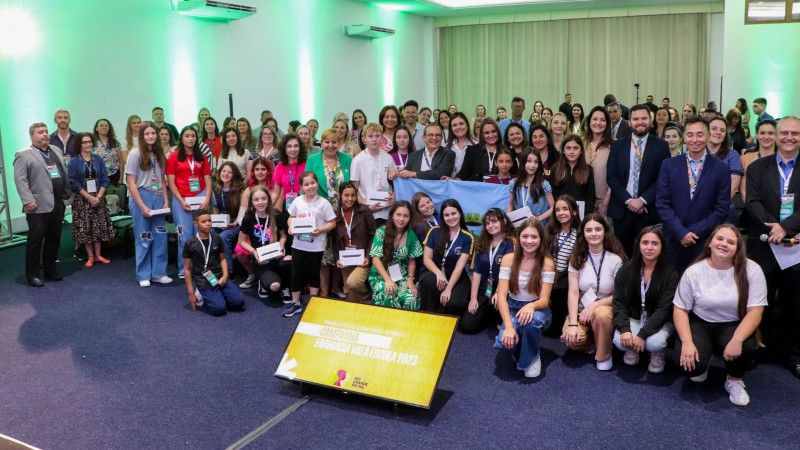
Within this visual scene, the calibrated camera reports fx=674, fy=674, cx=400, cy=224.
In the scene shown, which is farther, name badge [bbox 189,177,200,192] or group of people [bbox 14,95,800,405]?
name badge [bbox 189,177,200,192]

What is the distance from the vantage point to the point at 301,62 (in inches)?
505

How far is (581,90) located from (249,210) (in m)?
12.8

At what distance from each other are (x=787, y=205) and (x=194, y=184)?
482 centimetres

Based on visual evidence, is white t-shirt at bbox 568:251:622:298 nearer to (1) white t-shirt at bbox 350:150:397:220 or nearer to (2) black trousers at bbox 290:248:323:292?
(1) white t-shirt at bbox 350:150:397:220

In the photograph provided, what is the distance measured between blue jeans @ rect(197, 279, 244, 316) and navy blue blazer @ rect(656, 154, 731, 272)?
3.29 m

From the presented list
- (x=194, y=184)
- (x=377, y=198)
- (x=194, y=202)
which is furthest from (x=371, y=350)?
(x=194, y=184)

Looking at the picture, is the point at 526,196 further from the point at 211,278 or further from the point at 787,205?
the point at 211,278

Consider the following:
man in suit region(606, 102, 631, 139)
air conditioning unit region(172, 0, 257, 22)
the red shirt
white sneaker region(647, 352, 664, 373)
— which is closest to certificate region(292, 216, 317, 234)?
the red shirt

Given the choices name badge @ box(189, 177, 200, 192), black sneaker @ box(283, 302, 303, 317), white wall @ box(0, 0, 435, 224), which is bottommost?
black sneaker @ box(283, 302, 303, 317)

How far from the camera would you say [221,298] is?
541 cm

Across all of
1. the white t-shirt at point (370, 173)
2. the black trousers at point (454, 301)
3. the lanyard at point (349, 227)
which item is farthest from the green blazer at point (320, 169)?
the black trousers at point (454, 301)

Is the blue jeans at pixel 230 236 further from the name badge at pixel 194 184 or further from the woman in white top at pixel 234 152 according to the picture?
the woman in white top at pixel 234 152

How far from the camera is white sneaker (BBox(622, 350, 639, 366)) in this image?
13.7ft

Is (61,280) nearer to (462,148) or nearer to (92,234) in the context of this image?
(92,234)
